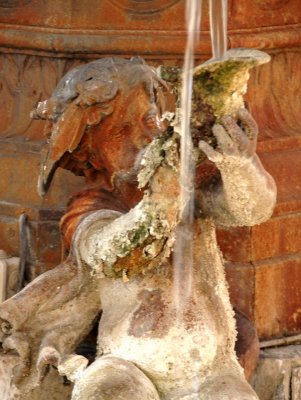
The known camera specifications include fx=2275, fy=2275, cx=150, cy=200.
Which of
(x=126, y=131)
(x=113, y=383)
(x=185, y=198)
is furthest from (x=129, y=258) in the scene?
(x=126, y=131)

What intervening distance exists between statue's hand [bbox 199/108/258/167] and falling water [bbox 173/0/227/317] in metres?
0.10

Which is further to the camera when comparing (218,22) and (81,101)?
(218,22)

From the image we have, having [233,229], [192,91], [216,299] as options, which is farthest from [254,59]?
[233,229]

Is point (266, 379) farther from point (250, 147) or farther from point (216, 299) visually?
point (250, 147)

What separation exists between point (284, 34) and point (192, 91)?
1.75 meters

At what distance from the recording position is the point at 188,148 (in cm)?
717

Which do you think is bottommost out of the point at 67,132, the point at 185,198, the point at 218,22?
the point at 185,198

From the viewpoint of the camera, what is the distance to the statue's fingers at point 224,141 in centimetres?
707

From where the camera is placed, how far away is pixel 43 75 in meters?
8.82

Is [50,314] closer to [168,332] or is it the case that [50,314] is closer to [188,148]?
[168,332]

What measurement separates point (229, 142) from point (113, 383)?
0.95m

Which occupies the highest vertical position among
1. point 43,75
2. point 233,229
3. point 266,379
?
point 43,75

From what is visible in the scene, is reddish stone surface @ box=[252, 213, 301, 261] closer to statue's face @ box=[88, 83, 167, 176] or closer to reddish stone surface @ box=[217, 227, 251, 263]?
reddish stone surface @ box=[217, 227, 251, 263]

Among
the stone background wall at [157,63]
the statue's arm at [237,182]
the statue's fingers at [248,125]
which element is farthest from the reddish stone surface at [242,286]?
the statue's fingers at [248,125]
